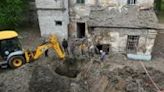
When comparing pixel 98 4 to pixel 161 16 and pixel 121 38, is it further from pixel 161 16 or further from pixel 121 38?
pixel 161 16

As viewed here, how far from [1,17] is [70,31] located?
24.2ft

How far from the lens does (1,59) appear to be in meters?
19.2

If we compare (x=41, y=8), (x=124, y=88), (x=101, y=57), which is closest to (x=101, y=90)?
(x=124, y=88)

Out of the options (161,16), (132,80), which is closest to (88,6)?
(132,80)

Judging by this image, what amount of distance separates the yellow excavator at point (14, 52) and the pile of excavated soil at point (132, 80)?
16.3 ft

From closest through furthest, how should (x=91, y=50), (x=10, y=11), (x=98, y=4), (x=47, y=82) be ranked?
(x=47, y=82)
(x=91, y=50)
(x=98, y=4)
(x=10, y=11)

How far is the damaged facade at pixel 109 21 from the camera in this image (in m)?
21.5

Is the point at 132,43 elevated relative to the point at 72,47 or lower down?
elevated

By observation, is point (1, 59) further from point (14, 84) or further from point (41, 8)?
point (41, 8)

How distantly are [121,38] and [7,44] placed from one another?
10013 mm

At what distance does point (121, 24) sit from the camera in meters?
21.6

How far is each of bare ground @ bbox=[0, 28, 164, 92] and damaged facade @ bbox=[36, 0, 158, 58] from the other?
1.86 metres

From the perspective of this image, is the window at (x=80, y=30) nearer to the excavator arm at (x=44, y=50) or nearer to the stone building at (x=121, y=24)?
the stone building at (x=121, y=24)

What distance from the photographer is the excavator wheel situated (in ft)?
61.6
